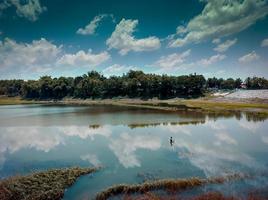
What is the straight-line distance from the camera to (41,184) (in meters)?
21.0

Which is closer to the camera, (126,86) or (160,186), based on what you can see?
(160,186)

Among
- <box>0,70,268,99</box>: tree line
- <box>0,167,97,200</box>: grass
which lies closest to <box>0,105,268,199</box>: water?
<box>0,167,97,200</box>: grass

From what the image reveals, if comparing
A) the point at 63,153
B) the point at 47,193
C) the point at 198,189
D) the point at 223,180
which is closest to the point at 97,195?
the point at 47,193

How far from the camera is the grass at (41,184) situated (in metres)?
19.0

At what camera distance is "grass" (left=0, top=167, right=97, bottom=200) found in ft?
62.4

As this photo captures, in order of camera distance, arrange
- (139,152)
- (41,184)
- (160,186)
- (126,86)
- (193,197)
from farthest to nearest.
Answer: (126,86) < (139,152) < (41,184) < (160,186) < (193,197)

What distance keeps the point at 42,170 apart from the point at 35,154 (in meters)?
7.53

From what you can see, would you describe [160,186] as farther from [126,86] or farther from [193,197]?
[126,86]

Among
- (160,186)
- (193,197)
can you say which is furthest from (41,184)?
(193,197)

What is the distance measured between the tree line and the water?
94.2 meters

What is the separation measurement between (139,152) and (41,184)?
1341cm

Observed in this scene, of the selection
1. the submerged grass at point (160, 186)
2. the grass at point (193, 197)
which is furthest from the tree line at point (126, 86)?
the grass at point (193, 197)

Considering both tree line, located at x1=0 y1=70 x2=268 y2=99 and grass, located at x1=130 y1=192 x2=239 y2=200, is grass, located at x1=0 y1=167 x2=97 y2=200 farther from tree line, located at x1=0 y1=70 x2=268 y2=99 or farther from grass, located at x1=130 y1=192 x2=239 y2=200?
tree line, located at x1=0 y1=70 x2=268 y2=99

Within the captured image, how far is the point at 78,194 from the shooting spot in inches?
778
